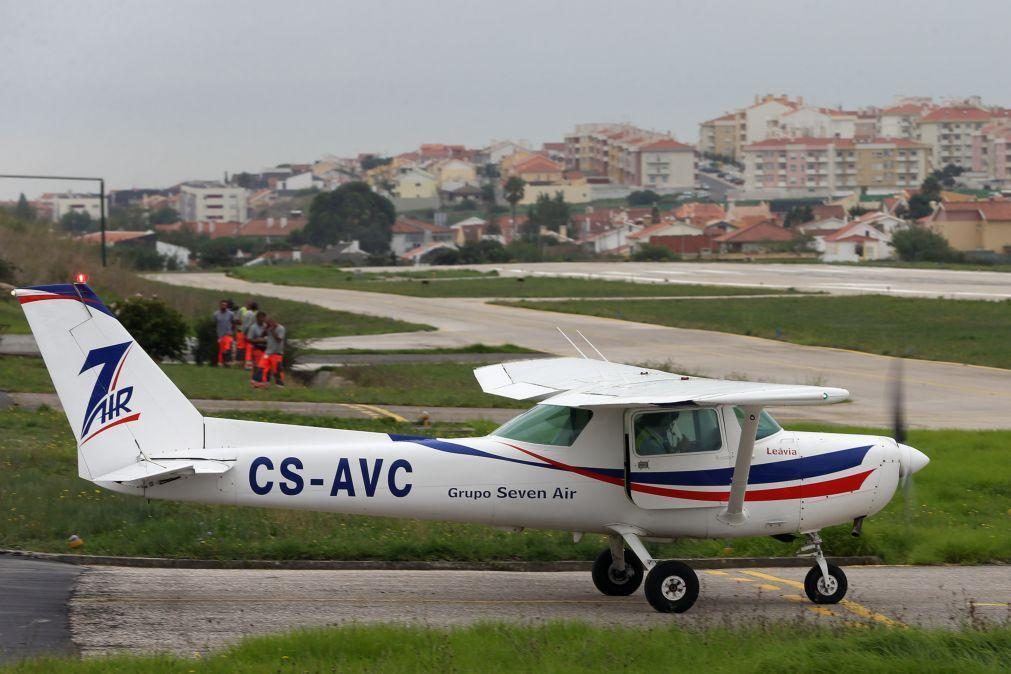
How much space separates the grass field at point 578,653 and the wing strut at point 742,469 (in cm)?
174

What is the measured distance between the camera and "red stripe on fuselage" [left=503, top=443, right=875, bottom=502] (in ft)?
40.0

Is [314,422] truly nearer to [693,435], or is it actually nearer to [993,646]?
[693,435]

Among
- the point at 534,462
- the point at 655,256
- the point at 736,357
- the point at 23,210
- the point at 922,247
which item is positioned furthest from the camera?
the point at 655,256

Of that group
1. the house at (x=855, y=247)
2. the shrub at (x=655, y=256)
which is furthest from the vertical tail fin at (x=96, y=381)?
the house at (x=855, y=247)

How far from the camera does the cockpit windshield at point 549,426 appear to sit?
1238 cm

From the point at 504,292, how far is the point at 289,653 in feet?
187

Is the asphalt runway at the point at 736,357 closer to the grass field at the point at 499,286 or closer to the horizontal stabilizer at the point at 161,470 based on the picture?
the grass field at the point at 499,286

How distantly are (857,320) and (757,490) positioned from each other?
37.8 metres

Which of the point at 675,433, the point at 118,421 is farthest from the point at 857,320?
the point at 118,421

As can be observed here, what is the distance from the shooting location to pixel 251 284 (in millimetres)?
72688

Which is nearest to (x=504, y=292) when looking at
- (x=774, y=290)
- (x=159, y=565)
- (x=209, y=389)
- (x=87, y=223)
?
(x=774, y=290)

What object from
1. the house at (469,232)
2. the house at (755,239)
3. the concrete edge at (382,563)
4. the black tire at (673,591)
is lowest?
the concrete edge at (382,563)

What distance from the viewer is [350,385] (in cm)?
3128

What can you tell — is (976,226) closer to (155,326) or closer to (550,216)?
(550,216)
